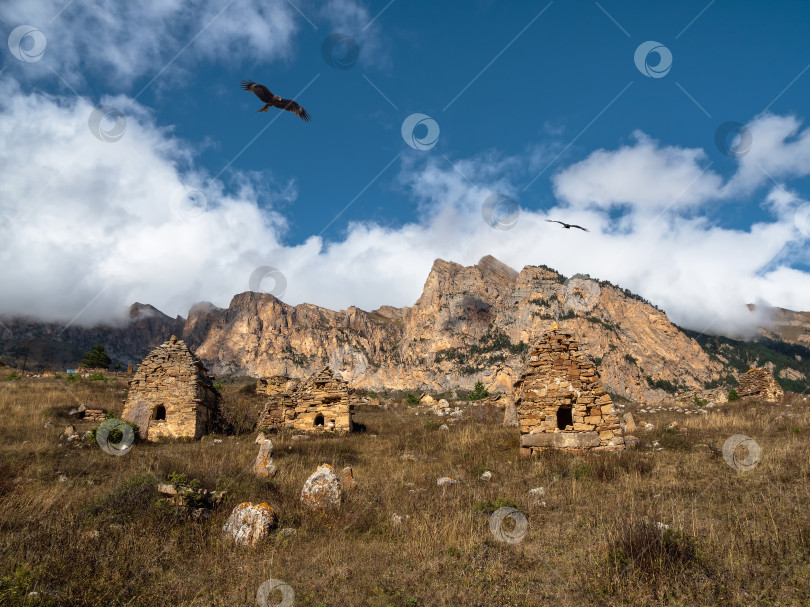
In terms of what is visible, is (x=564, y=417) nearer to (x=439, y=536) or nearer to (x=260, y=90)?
(x=439, y=536)

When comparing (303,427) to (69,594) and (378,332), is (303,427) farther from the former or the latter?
(378,332)

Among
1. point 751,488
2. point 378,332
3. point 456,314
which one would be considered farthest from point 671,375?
point 751,488

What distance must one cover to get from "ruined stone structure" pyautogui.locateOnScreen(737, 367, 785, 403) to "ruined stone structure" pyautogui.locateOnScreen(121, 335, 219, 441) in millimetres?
23550

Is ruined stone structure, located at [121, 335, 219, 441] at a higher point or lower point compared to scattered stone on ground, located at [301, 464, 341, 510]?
higher

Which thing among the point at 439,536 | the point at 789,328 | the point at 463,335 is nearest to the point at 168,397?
the point at 439,536

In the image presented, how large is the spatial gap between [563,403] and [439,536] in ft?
19.1

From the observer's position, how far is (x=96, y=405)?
1922 cm

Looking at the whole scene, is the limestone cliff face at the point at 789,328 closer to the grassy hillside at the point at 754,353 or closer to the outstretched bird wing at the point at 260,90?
the grassy hillside at the point at 754,353

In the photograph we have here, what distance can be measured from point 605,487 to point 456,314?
496 feet

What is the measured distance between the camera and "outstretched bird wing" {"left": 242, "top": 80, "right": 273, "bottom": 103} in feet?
30.7

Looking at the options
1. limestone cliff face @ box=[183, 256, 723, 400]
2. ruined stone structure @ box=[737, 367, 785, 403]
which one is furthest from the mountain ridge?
ruined stone structure @ box=[737, 367, 785, 403]

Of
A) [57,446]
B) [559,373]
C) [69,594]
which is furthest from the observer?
[57,446]

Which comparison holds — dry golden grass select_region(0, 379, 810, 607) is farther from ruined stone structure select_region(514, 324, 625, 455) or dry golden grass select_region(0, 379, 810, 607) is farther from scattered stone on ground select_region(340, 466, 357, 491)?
ruined stone structure select_region(514, 324, 625, 455)

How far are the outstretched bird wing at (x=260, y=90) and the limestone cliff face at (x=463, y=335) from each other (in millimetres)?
91223
